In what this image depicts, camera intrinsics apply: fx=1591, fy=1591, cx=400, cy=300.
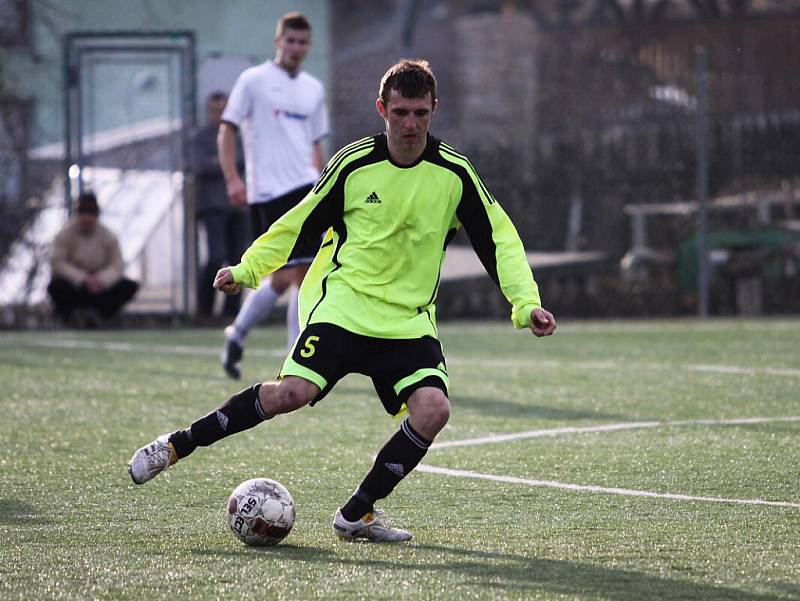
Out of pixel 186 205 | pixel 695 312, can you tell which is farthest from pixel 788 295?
pixel 186 205

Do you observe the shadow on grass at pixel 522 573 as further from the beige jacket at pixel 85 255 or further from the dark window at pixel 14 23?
the dark window at pixel 14 23

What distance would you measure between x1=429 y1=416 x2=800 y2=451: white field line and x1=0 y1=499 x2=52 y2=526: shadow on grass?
2.01 m

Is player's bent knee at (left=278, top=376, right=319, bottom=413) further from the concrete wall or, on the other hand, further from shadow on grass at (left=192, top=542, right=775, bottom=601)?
the concrete wall

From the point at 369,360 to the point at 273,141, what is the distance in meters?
5.04

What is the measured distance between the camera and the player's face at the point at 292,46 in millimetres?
9656

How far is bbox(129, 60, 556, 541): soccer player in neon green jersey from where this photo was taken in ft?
16.6

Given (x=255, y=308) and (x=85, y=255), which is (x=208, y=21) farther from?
(x=255, y=308)

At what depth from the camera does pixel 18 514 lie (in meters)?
5.38

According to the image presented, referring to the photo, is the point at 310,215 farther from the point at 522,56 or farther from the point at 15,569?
the point at 522,56

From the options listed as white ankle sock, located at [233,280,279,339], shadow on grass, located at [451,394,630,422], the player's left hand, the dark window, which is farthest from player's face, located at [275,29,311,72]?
the dark window

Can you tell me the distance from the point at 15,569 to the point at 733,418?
14.4ft

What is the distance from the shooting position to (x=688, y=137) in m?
15.6

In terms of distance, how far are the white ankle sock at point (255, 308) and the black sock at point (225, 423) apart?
442cm

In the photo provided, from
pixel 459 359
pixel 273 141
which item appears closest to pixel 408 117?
pixel 273 141
